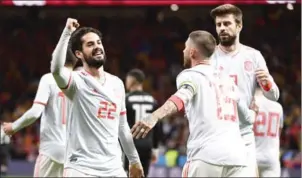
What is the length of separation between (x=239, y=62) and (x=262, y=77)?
42 cm

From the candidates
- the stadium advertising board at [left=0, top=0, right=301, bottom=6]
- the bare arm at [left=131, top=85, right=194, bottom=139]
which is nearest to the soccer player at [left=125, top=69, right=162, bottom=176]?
the stadium advertising board at [left=0, top=0, right=301, bottom=6]

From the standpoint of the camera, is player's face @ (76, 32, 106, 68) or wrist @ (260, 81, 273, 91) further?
wrist @ (260, 81, 273, 91)

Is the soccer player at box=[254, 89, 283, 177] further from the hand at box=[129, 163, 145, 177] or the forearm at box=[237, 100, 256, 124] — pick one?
the hand at box=[129, 163, 145, 177]

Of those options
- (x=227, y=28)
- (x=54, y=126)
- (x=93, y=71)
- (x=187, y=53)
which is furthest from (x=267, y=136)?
(x=187, y=53)

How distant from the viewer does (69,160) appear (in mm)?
6844

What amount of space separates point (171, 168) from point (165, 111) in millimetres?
11344

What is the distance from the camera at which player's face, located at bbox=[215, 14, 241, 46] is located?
7.76 meters

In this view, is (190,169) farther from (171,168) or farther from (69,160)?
(171,168)

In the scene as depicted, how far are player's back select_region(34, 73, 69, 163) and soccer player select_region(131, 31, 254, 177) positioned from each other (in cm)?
345

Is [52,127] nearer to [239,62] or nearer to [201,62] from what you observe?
[239,62]

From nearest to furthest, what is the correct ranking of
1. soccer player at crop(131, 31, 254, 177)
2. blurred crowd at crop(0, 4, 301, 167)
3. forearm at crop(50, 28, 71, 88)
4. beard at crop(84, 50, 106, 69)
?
soccer player at crop(131, 31, 254, 177) < forearm at crop(50, 28, 71, 88) < beard at crop(84, 50, 106, 69) < blurred crowd at crop(0, 4, 301, 167)

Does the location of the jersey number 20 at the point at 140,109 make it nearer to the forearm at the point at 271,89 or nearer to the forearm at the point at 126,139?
the forearm at the point at 271,89

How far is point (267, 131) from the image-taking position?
11.2 metres

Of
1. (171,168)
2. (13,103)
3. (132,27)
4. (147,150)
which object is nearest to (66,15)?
(132,27)
